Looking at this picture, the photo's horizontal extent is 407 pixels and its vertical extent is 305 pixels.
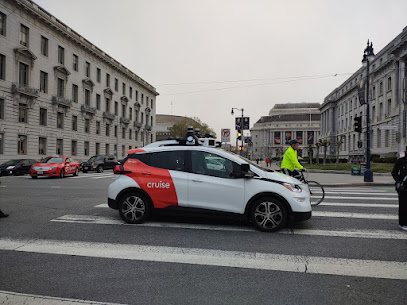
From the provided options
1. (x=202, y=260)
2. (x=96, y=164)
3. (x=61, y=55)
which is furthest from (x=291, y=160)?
(x=61, y=55)

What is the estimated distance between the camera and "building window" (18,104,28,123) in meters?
32.5

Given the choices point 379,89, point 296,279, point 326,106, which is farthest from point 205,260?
point 326,106

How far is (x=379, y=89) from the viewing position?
5838 centimetres

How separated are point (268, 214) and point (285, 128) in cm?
13433

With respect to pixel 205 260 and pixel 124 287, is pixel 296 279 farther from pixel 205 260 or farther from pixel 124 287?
pixel 124 287

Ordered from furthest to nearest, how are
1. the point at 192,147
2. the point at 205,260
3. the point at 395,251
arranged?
the point at 192,147 → the point at 395,251 → the point at 205,260

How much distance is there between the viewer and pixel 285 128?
135375 millimetres

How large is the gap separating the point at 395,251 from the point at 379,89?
62693 millimetres

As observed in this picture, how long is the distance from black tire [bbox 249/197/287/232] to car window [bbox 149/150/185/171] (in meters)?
1.72

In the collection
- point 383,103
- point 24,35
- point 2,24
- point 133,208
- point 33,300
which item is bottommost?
point 33,300

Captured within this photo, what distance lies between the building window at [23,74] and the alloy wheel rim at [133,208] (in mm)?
31835

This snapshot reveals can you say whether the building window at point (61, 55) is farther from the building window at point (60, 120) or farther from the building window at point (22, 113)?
the building window at point (22, 113)

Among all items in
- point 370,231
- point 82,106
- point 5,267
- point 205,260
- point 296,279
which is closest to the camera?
point 296,279

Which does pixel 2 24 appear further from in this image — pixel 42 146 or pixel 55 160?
pixel 55 160
